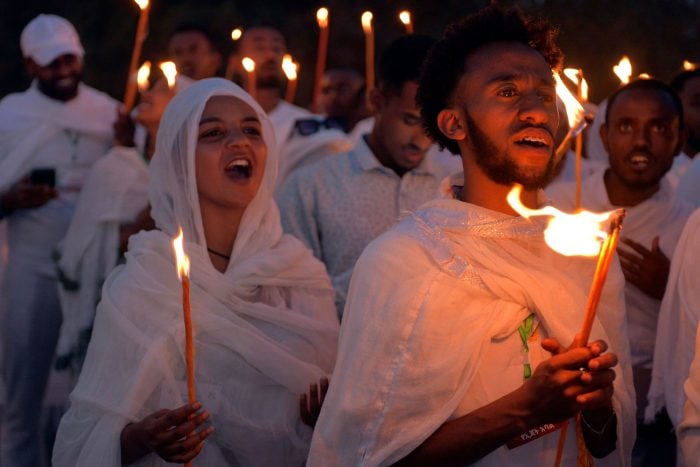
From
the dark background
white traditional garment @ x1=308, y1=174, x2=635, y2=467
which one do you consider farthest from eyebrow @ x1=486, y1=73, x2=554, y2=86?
the dark background

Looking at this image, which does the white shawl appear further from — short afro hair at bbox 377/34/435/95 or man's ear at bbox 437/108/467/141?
man's ear at bbox 437/108/467/141

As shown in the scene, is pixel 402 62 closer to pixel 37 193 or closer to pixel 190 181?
pixel 190 181

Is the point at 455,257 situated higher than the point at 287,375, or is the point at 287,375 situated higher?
the point at 455,257

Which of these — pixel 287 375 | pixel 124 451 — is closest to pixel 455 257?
pixel 287 375

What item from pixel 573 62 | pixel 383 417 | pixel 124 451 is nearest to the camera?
pixel 383 417

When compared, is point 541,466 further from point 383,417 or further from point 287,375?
point 287,375

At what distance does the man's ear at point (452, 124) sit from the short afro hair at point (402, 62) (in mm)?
1792

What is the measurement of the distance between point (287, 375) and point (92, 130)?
132 inches

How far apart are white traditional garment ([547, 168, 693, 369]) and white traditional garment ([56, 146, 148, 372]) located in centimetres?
204

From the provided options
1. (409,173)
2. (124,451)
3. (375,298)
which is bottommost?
(124,451)

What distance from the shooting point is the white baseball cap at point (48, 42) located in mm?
7453

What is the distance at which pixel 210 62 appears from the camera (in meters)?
8.30

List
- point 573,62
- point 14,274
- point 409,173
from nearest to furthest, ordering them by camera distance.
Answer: point 409,173 < point 14,274 < point 573,62

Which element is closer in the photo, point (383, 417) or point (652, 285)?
point (383, 417)
